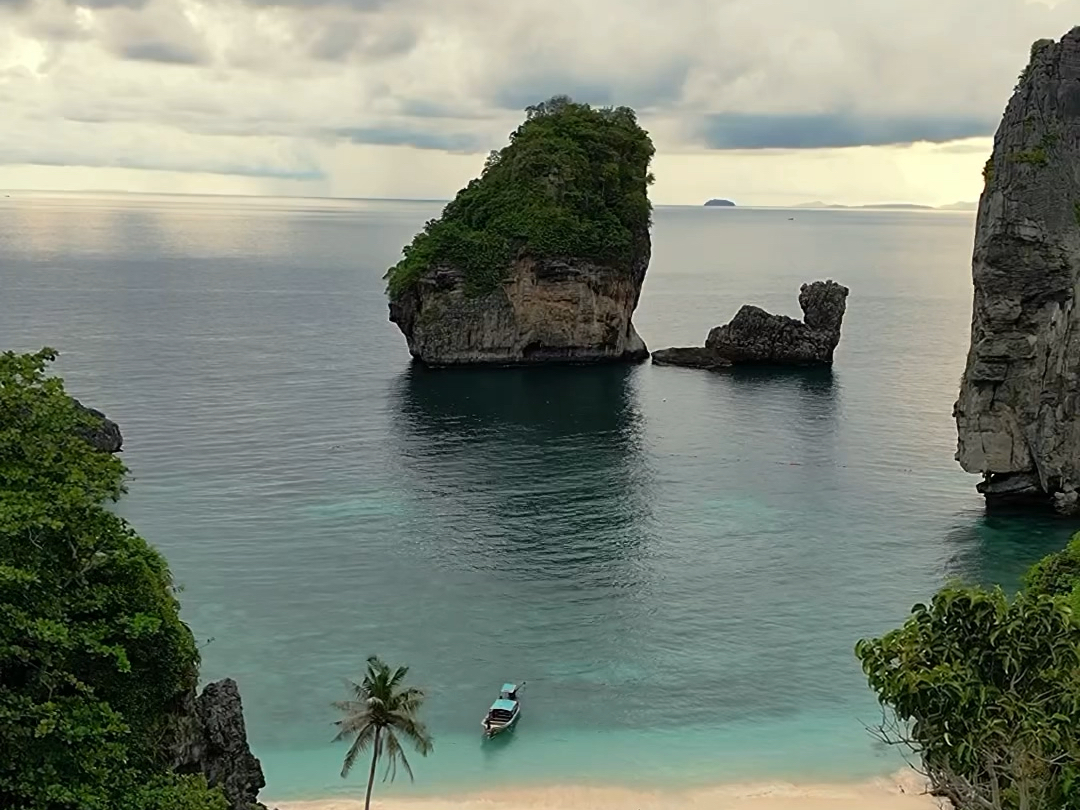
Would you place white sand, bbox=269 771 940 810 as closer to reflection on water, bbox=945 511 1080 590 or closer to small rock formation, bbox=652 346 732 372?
reflection on water, bbox=945 511 1080 590

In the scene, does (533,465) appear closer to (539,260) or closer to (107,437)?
(107,437)

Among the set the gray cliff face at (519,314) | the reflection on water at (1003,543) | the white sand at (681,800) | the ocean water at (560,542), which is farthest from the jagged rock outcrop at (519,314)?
the white sand at (681,800)

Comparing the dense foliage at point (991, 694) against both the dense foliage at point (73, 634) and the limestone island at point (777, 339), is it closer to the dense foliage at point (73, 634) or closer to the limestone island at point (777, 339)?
the dense foliage at point (73, 634)

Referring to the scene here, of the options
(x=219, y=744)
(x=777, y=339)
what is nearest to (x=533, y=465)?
(x=777, y=339)

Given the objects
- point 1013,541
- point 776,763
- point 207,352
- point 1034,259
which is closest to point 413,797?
point 776,763

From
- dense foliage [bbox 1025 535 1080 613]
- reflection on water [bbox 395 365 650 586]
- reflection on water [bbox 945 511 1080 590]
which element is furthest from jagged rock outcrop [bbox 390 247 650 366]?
dense foliage [bbox 1025 535 1080 613]

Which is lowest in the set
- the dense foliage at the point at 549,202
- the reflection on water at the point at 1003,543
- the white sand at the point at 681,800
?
the white sand at the point at 681,800

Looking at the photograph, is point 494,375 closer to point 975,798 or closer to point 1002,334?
point 1002,334
